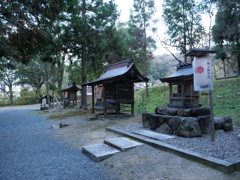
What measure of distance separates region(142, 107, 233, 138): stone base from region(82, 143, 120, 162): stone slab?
2.01 metres

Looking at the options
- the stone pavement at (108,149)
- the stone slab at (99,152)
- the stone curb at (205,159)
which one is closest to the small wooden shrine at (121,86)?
Result: the stone pavement at (108,149)

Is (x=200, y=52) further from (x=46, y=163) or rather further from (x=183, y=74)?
(x=46, y=163)

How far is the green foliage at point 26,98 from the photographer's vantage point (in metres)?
36.2

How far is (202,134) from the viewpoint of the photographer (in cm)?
512

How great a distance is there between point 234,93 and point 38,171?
12899 mm

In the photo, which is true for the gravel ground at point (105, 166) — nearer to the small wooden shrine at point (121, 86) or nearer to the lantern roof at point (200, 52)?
the lantern roof at point (200, 52)

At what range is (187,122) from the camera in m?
4.93

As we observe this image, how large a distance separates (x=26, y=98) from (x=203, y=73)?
128 feet

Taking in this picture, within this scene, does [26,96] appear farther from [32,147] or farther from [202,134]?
[202,134]

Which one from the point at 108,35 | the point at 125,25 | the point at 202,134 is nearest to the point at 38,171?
the point at 202,134

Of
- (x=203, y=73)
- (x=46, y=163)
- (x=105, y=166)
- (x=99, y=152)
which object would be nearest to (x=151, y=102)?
(x=203, y=73)

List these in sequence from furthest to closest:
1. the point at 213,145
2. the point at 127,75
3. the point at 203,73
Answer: the point at 127,75 → the point at 203,73 → the point at 213,145

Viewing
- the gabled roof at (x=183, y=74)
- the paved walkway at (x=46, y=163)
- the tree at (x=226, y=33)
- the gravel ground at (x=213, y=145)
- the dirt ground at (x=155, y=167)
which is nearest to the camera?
the dirt ground at (x=155, y=167)

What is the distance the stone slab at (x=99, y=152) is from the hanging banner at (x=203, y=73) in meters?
2.91
